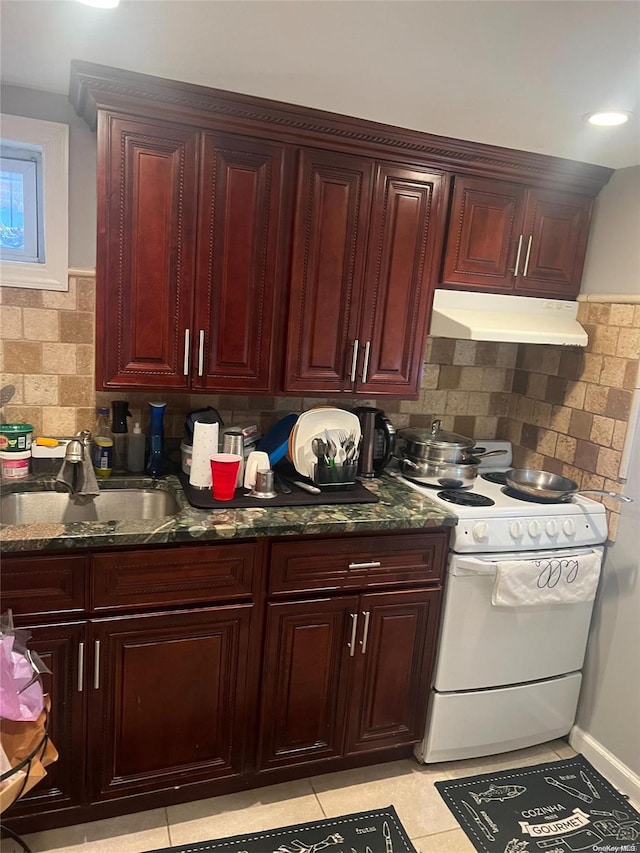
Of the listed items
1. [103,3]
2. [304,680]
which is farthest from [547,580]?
[103,3]

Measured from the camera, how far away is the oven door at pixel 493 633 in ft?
7.29

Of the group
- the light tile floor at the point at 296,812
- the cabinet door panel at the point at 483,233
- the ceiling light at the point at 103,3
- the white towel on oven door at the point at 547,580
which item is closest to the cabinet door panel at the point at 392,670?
the light tile floor at the point at 296,812

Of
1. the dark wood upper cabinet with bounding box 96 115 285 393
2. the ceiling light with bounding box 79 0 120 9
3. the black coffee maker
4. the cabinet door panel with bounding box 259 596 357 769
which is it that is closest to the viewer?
the ceiling light with bounding box 79 0 120 9

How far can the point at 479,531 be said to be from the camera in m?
2.17

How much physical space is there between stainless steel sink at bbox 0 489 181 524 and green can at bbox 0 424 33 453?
160 mm

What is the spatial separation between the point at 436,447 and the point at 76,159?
1757mm

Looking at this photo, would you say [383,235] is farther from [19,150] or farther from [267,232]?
[19,150]

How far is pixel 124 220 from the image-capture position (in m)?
1.96

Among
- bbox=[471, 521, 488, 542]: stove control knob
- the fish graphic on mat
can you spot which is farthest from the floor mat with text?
bbox=[471, 521, 488, 542]: stove control knob

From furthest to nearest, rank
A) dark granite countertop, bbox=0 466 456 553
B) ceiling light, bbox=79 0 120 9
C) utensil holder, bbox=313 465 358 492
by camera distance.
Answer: utensil holder, bbox=313 465 358 492 < dark granite countertop, bbox=0 466 456 553 < ceiling light, bbox=79 0 120 9

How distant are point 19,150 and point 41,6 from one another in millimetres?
816

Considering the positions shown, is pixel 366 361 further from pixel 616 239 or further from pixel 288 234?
pixel 616 239

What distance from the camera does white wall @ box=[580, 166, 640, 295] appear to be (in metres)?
2.34

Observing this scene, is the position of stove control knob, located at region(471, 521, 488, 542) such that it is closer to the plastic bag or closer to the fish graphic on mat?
the fish graphic on mat
